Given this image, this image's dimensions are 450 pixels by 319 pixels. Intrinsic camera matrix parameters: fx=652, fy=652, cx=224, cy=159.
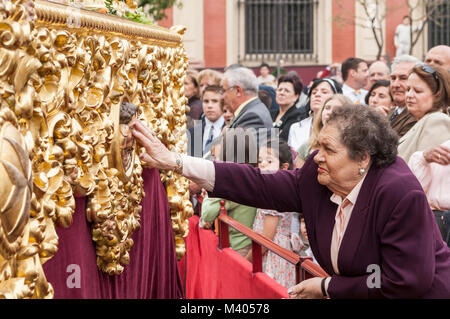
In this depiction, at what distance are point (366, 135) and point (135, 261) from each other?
910 mm

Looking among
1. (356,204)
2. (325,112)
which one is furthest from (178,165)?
(325,112)

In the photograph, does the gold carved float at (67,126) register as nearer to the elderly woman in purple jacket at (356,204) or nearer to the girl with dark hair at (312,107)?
the elderly woman in purple jacket at (356,204)

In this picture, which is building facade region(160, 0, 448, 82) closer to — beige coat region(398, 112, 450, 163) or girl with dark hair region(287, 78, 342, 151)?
girl with dark hair region(287, 78, 342, 151)

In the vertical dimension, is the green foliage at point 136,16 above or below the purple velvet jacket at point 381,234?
above

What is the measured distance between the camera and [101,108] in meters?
1.47

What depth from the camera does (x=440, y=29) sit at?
17.3 meters

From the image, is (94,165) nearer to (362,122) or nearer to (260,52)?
(362,122)

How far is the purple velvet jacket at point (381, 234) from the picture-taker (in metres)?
2.08

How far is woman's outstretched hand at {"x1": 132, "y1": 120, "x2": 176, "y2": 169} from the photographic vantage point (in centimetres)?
175

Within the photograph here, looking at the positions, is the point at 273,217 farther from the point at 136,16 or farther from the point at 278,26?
the point at 278,26

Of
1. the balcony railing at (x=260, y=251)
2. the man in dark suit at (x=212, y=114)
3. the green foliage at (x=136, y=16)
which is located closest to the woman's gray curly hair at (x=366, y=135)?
the balcony railing at (x=260, y=251)

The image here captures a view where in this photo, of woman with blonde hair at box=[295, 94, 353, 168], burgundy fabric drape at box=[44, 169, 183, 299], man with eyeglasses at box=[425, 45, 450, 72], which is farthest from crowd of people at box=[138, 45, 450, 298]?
man with eyeglasses at box=[425, 45, 450, 72]

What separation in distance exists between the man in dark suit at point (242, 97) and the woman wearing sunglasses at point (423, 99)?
122 cm
